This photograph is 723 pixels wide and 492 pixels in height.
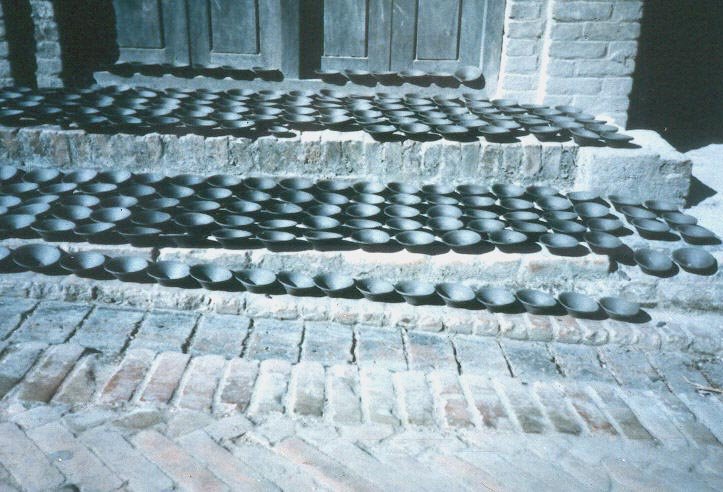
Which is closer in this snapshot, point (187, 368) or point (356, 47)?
point (187, 368)

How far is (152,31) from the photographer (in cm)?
533

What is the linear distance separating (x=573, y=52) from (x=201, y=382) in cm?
388

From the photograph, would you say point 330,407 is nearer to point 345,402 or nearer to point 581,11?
point 345,402

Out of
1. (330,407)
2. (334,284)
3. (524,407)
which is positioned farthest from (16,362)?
(524,407)

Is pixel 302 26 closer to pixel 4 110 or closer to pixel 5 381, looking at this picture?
pixel 4 110

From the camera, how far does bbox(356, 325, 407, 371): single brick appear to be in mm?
2600

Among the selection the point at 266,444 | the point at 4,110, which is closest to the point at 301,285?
the point at 266,444

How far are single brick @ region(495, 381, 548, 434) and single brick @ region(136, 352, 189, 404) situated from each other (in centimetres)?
128

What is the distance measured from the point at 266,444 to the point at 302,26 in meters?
4.10

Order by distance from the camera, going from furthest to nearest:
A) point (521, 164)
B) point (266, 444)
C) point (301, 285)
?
point (521, 164), point (301, 285), point (266, 444)

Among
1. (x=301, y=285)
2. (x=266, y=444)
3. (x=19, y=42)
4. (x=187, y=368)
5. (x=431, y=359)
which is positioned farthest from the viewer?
(x=19, y=42)

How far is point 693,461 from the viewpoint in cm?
212

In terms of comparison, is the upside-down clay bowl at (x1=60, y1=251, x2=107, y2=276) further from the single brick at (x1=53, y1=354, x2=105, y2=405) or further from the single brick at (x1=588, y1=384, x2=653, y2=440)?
the single brick at (x1=588, y1=384, x2=653, y2=440)

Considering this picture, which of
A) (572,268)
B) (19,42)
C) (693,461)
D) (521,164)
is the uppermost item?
(19,42)
